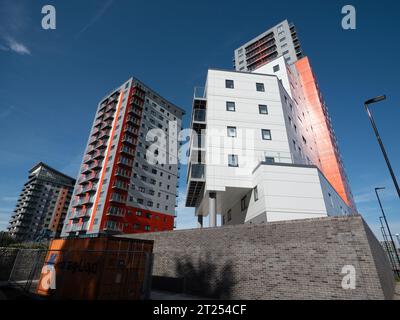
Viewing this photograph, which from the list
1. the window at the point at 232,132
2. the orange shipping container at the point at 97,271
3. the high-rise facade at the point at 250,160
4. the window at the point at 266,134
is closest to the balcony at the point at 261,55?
the high-rise facade at the point at 250,160

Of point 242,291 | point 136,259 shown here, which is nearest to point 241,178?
point 242,291

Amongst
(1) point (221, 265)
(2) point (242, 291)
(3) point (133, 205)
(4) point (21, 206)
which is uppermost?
(4) point (21, 206)

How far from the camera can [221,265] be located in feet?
38.0

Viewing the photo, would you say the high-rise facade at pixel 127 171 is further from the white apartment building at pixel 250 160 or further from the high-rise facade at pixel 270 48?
the high-rise facade at pixel 270 48

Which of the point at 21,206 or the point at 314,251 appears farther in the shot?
the point at 21,206

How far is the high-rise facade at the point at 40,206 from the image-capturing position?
82875 mm

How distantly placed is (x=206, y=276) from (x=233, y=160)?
11.0 m

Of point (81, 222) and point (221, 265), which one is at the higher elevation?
point (81, 222)

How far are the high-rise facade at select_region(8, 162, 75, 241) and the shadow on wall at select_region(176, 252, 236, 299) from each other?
9027 cm

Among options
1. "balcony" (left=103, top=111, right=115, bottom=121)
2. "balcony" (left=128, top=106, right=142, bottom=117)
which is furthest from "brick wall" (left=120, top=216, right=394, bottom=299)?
"balcony" (left=103, top=111, right=115, bottom=121)

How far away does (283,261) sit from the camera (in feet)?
32.1

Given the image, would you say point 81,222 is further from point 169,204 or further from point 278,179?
point 278,179

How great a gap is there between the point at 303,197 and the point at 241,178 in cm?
551

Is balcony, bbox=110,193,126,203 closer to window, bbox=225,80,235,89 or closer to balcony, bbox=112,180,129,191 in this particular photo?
balcony, bbox=112,180,129,191
